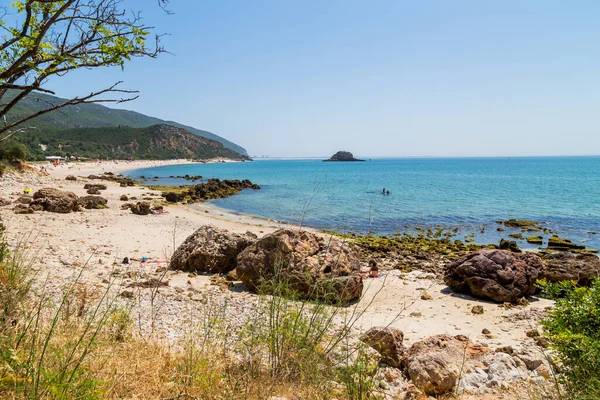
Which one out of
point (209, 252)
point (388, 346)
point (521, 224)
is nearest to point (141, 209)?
point (209, 252)

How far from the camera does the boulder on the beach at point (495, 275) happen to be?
1051 centimetres

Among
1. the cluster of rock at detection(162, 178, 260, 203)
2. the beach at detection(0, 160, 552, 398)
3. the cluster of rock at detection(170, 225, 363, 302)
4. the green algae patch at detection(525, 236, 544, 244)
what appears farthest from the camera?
the cluster of rock at detection(162, 178, 260, 203)

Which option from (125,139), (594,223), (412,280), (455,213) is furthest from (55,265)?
(125,139)

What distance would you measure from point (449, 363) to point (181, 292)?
6.14 metres

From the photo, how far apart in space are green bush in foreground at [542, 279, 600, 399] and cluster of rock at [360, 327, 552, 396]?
1089mm

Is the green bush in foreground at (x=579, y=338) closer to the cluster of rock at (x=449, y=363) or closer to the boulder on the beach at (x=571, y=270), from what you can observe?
the cluster of rock at (x=449, y=363)

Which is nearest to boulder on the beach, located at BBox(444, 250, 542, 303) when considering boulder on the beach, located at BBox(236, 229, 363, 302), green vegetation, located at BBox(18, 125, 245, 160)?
boulder on the beach, located at BBox(236, 229, 363, 302)

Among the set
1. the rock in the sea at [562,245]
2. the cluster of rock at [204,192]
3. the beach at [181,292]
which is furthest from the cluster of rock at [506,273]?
the cluster of rock at [204,192]

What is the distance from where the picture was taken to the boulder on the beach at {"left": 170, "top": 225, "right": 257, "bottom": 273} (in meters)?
11.4

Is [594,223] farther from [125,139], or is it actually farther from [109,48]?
[125,139]

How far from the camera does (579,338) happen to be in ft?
11.8

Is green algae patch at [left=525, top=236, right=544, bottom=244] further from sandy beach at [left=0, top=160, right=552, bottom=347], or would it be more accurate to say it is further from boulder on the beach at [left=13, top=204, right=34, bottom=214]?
boulder on the beach at [left=13, top=204, right=34, bottom=214]

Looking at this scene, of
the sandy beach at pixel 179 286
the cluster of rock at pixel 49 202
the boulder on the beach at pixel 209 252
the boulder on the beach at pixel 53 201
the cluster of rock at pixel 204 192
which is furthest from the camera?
the cluster of rock at pixel 204 192

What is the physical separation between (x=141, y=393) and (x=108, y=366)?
19.6 inches
